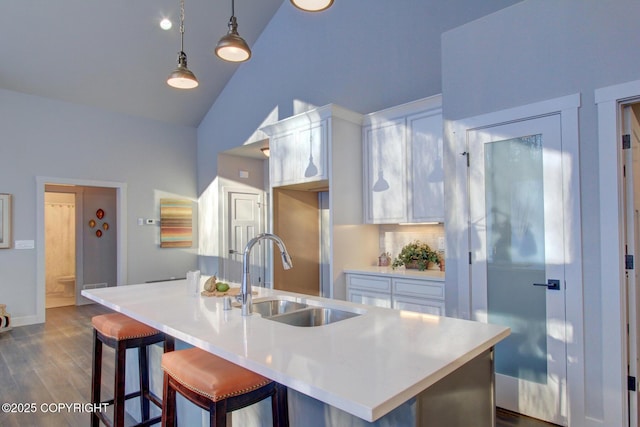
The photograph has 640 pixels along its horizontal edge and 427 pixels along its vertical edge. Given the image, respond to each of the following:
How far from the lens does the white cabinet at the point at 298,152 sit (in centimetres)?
414

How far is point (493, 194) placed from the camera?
2.81 meters

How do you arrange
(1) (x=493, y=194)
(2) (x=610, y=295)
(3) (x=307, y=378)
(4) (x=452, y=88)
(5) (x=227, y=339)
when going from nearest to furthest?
(3) (x=307, y=378) < (5) (x=227, y=339) < (2) (x=610, y=295) < (1) (x=493, y=194) < (4) (x=452, y=88)

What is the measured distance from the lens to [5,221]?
5.36 meters

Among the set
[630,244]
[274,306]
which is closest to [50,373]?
[274,306]

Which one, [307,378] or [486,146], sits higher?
[486,146]

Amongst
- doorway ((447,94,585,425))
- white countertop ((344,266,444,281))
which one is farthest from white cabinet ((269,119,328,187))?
doorway ((447,94,585,425))

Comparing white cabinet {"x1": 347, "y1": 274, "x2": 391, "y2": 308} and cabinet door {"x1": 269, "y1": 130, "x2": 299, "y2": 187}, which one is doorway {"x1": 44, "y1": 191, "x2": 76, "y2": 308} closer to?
cabinet door {"x1": 269, "y1": 130, "x2": 299, "y2": 187}

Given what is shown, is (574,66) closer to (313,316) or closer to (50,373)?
(313,316)

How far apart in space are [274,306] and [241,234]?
465 centimetres

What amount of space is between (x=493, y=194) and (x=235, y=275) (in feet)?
16.4

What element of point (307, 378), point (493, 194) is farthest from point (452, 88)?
point (307, 378)

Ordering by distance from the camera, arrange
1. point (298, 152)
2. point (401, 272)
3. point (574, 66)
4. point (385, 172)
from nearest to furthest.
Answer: point (574, 66) → point (401, 272) → point (385, 172) → point (298, 152)

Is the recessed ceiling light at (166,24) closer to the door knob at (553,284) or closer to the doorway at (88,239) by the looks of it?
the doorway at (88,239)

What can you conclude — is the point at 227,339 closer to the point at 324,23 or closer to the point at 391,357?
the point at 391,357
